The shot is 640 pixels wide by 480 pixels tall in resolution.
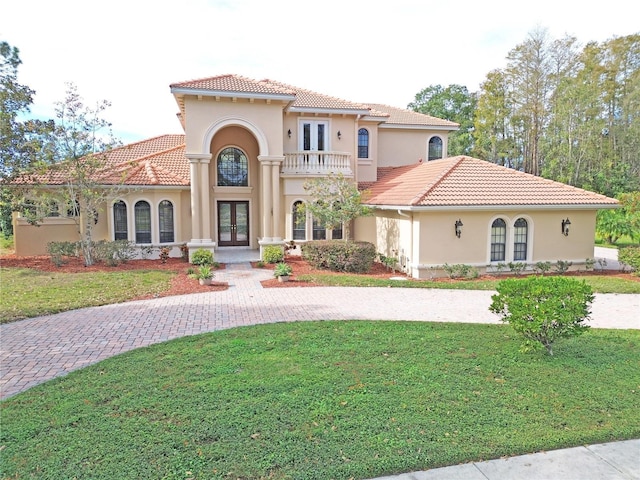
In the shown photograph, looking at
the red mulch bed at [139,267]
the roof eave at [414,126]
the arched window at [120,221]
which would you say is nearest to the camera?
the red mulch bed at [139,267]

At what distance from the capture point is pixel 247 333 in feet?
28.0

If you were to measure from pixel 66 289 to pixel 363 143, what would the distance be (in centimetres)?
1561

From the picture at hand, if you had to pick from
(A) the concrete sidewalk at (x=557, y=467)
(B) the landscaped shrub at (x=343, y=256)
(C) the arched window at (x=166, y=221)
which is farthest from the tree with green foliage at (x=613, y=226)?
(A) the concrete sidewalk at (x=557, y=467)

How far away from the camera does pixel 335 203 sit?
60.7ft

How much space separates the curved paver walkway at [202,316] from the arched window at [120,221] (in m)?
8.39

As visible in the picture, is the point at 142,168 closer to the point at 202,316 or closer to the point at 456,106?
the point at 202,316

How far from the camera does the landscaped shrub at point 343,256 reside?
1644 centimetres

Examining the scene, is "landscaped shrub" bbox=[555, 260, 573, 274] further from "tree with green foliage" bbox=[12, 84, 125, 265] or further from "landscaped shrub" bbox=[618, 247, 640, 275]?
"tree with green foliage" bbox=[12, 84, 125, 265]

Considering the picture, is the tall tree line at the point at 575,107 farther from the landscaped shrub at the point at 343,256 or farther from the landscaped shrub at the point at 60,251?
the landscaped shrub at the point at 60,251

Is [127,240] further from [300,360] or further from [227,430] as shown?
[227,430]

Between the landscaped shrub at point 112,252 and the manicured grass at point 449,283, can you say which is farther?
the landscaped shrub at point 112,252

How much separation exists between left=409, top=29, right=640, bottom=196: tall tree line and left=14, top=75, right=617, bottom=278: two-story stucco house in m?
17.4

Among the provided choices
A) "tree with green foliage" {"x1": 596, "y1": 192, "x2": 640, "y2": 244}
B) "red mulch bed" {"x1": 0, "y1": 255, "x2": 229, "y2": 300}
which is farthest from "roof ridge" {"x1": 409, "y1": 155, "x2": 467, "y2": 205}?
"tree with green foliage" {"x1": 596, "y1": 192, "x2": 640, "y2": 244}

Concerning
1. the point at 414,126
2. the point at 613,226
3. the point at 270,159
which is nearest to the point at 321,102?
the point at 270,159
